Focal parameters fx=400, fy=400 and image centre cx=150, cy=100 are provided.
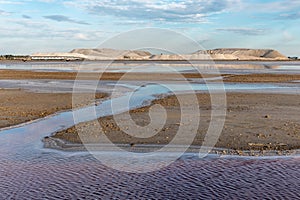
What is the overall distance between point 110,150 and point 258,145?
16.6 feet

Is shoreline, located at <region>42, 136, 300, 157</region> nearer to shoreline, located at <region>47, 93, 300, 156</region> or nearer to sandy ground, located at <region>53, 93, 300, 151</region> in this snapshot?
shoreline, located at <region>47, 93, 300, 156</region>

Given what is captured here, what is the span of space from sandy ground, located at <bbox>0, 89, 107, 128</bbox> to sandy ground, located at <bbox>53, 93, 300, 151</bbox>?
405cm

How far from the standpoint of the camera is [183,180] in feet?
33.1

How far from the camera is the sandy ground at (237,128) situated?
14.2 metres

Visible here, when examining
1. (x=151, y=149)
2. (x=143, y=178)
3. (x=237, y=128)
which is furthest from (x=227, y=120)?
(x=143, y=178)

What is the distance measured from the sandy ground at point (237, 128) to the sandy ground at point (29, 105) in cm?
405

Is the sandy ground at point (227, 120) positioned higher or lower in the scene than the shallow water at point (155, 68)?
lower

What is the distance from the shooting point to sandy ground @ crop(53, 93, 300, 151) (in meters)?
14.2

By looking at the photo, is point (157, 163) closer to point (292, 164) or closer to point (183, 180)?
point (183, 180)

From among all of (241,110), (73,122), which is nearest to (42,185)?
(73,122)

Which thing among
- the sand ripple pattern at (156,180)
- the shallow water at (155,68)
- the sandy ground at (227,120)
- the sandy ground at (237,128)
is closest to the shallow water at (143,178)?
the sand ripple pattern at (156,180)

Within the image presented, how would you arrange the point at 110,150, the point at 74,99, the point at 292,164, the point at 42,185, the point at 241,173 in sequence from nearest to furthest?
1. the point at 42,185
2. the point at 241,173
3. the point at 292,164
4. the point at 110,150
5. the point at 74,99

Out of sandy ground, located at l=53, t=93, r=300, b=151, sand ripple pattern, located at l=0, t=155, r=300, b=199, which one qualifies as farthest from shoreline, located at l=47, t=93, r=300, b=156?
sand ripple pattern, located at l=0, t=155, r=300, b=199

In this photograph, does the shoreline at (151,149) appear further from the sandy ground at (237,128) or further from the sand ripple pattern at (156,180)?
→ the sand ripple pattern at (156,180)
